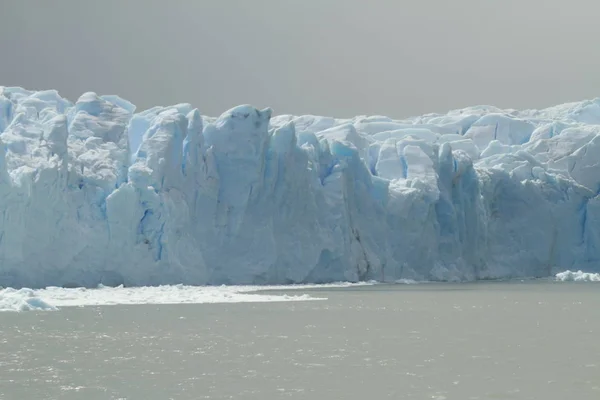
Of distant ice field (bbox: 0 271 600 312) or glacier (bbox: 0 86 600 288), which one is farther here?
glacier (bbox: 0 86 600 288)

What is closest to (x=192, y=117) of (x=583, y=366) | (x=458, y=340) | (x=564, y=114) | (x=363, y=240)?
(x=363, y=240)

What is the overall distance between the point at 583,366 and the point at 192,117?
54.8 ft

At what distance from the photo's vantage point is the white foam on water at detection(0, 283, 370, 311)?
53.1ft

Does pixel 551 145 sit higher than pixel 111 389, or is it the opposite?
pixel 551 145

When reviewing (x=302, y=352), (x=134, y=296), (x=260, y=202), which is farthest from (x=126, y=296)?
(x=302, y=352)

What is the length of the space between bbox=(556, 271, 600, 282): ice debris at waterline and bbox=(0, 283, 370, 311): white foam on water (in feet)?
39.8

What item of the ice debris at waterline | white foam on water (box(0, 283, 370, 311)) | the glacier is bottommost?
white foam on water (box(0, 283, 370, 311))

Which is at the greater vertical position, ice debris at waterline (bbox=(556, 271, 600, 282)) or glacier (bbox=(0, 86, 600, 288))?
glacier (bbox=(0, 86, 600, 288))

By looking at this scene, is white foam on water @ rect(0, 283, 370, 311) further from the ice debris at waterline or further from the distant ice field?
the ice debris at waterline

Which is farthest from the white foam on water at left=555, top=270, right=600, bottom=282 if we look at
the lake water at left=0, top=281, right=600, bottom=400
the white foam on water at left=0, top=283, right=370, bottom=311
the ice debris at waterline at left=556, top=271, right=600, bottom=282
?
the lake water at left=0, top=281, right=600, bottom=400

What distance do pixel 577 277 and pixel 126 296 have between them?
16.4 meters

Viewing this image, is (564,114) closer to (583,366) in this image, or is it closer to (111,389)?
(583,366)

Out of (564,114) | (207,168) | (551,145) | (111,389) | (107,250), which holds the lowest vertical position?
(111,389)

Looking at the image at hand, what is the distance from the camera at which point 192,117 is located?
2431cm
